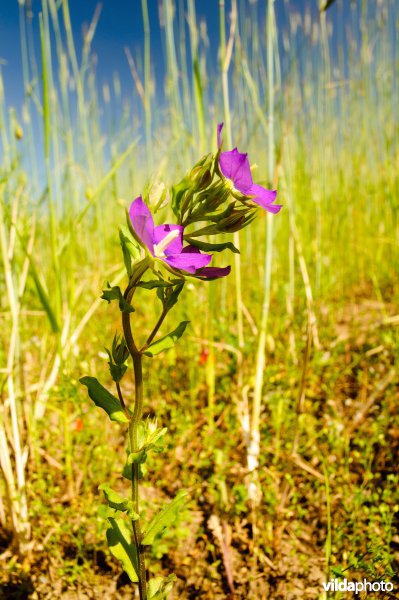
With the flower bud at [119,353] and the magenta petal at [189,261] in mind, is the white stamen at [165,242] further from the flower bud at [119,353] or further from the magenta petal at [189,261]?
the flower bud at [119,353]

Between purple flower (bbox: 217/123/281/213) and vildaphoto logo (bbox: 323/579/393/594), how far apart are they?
596 mm

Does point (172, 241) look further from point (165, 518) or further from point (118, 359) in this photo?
point (165, 518)

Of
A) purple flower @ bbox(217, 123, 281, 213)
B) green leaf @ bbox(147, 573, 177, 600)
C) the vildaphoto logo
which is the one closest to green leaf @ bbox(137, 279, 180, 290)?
purple flower @ bbox(217, 123, 281, 213)

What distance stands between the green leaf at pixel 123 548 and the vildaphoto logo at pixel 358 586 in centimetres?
31

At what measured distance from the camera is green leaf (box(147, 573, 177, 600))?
57cm

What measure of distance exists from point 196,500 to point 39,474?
0.37m

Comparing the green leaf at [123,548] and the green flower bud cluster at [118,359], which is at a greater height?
the green flower bud cluster at [118,359]

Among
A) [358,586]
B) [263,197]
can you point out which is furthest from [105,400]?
[358,586]

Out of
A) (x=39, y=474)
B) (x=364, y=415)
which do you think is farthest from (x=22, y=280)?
(x=364, y=415)

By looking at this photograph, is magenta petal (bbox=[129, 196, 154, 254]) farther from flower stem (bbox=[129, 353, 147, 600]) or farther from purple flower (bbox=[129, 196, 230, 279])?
flower stem (bbox=[129, 353, 147, 600])

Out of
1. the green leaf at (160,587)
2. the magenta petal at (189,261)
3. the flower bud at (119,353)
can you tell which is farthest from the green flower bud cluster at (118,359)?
the green leaf at (160,587)

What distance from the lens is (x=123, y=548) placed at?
22.6 inches

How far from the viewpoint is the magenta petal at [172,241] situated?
0.42 m

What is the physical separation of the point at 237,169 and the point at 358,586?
2.40ft
